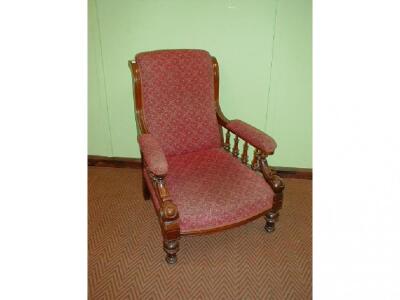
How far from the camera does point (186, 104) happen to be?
2420 mm

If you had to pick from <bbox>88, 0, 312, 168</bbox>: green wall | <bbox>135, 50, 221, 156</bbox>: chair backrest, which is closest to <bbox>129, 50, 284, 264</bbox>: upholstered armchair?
<bbox>135, 50, 221, 156</bbox>: chair backrest

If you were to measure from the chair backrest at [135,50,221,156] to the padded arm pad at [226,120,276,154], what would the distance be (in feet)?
0.76

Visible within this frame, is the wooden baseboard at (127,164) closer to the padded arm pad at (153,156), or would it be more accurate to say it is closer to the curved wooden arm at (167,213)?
the padded arm pad at (153,156)

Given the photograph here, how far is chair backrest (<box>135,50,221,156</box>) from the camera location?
7.49 feet

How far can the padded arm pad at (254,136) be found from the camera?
207 centimetres

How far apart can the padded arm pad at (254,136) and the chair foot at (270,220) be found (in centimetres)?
53

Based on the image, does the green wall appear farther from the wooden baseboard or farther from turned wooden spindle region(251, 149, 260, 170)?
turned wooden spindle region(251, 149, 260, 170)

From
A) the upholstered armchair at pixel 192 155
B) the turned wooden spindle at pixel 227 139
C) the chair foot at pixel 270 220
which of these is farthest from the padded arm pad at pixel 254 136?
the chair foot at pixel 270 220

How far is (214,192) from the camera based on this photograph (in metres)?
1.99

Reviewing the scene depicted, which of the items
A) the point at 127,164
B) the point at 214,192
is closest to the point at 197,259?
the point at 214,192

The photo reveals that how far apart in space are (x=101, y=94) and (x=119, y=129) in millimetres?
413
